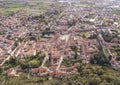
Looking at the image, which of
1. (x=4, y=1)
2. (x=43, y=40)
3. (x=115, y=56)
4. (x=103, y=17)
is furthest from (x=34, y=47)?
(x=4, y=1)

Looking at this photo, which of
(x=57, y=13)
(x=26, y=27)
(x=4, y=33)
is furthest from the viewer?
(x=57, y=13)

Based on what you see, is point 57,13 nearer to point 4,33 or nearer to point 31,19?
point 31,19

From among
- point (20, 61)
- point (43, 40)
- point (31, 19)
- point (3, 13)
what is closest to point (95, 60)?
point (20, 61)

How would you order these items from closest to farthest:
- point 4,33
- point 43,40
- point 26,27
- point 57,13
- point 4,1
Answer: point 43,40, point 4,33, point 26,27, point 57,13, point 4,1

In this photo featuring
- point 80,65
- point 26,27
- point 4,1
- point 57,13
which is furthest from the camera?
point 4,1

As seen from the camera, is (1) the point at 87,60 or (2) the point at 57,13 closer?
(1) the point at 87,60

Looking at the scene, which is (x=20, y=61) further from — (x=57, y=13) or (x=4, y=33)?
(x=57, y=13)
